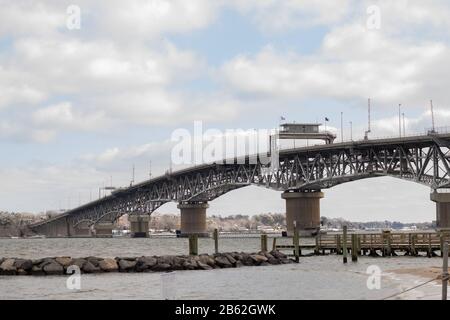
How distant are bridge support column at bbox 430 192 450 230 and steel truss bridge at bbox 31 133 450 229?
156 cm

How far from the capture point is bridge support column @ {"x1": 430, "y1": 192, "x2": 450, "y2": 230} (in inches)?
4513

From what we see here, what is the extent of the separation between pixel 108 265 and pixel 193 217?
427 ft

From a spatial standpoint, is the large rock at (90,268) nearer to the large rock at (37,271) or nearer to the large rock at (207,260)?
the large rock at (37,271)

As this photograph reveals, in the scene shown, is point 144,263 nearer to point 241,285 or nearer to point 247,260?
point 247,260

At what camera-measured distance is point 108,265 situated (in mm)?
52188

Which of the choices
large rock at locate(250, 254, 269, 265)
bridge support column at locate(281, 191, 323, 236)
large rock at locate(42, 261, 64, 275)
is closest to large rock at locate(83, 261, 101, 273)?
large rock at locate(42, 261, 64, 275)

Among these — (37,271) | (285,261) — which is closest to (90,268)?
(37,271)

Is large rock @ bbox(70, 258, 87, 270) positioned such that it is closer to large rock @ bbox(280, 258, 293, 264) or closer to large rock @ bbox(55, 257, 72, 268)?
large rock @ bbox(55, 257, 72, 268)

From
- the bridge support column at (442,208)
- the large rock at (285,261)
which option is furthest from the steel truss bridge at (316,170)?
the large rock at (285,261)

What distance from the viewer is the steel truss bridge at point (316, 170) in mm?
121438

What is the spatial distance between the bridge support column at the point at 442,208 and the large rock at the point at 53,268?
75725 millimetres

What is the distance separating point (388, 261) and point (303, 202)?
300ft

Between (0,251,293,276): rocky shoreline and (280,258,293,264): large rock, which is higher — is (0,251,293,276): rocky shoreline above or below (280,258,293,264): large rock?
above

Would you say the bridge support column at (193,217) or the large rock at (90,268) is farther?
the bridge support column at (193,217)
